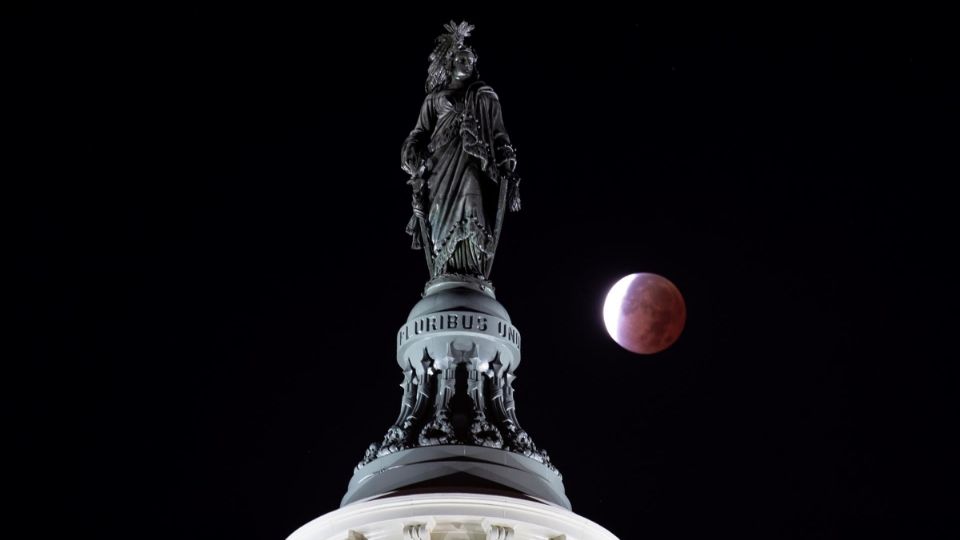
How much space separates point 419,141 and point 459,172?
1.17 metres

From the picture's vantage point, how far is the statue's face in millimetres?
24297

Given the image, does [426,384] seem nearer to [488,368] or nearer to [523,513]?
[488,368]

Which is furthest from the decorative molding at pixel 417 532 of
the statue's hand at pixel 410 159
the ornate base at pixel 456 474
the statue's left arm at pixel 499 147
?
the statue's hand at pixel 410 159

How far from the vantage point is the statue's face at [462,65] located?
2430 centimetres

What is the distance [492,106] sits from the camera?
2388 centimetres

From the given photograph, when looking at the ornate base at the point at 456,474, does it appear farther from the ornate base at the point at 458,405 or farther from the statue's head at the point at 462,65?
the statue's head at the point at 462,65

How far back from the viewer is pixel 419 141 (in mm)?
24109

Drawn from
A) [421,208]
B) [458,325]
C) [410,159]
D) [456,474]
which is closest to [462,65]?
[410,159]

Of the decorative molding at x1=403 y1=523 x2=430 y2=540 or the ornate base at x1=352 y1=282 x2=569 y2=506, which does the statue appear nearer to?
the ornate base at x1=352 y1=282 x2=569 y2=506

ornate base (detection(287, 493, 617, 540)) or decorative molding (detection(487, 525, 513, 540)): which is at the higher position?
ornate base (detection(287, 493, 617, 540))

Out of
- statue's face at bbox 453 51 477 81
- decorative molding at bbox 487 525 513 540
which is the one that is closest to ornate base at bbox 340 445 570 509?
decorative molding at bbox 487 525 513 540

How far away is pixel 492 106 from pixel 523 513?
265 inches

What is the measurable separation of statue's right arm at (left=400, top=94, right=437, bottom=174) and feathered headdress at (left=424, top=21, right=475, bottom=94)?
275 mm

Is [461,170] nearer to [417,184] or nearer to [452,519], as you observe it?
[417,184]
